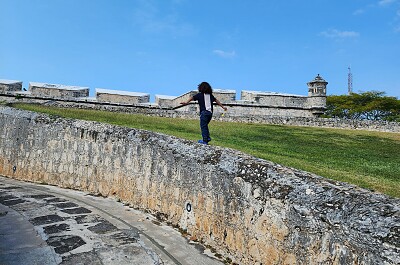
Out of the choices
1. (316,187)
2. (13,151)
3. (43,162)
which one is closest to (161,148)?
(316,187)

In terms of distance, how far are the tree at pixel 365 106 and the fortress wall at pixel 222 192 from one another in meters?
46.4

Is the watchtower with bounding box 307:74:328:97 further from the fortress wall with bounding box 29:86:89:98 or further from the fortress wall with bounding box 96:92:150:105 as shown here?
the fortress wall with bounding box 29:86:89:98

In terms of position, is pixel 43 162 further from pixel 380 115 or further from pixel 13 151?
pixel 380 115

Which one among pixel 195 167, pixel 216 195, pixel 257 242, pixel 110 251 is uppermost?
pixel 195 167

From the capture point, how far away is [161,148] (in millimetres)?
6469

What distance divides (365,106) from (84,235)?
50185mm

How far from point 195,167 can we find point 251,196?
1458 mm

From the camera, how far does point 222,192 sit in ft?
15.6

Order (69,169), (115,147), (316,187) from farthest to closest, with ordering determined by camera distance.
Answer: (69,169), (115,147), (316,187)

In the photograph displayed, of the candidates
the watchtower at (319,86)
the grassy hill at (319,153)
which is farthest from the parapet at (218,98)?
the grassy hill at (319,153)

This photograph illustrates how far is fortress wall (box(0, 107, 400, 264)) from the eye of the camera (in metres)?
2.91

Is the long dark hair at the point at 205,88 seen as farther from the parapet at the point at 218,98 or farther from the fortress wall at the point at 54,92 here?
the fortress wall at the point at 54,92

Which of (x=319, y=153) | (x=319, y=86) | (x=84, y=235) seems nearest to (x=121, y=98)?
(x=319, y=86)

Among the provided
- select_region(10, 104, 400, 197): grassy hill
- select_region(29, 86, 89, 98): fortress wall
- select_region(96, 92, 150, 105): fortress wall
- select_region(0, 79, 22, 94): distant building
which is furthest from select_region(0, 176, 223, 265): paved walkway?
select_region(0, 79, 22, 94): distant building
